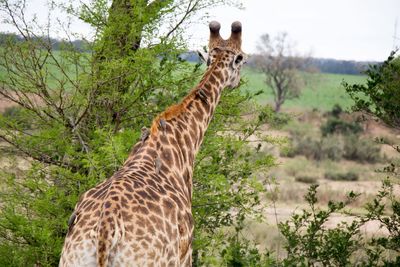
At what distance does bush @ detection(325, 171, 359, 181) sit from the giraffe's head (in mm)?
18153

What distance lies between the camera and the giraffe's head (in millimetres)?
7562

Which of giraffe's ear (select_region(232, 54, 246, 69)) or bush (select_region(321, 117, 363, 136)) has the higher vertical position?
giraffe's ear (select_region(232, 54, 246, 69))

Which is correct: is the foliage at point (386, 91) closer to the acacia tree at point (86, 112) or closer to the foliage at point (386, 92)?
the foliage at point (386, 92)

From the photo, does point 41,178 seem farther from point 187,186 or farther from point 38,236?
point 187,186

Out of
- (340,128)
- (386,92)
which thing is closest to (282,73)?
(340,128)

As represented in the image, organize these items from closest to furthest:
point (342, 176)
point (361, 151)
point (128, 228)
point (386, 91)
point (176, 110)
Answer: point (128, 228) → point (176, 110) → point (386, 91) → point (342, 176) → point (361, 151)

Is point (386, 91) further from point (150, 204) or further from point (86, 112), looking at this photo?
point (150, 204)

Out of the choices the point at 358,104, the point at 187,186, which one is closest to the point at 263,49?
the point at 358,104

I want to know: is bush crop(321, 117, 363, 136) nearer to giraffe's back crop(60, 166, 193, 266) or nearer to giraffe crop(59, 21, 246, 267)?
giraffe crop(59, 21, 246, 267)

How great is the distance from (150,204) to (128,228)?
43 centimetres

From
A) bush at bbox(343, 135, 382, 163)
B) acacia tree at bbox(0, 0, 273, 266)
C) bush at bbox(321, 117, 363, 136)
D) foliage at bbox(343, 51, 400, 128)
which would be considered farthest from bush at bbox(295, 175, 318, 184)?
acacia tree at bbox(0, 0, 273, 266)

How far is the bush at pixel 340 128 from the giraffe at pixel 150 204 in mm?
29281

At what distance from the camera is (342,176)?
997 inches

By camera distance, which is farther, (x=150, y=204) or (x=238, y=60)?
(x=238, y=60)
